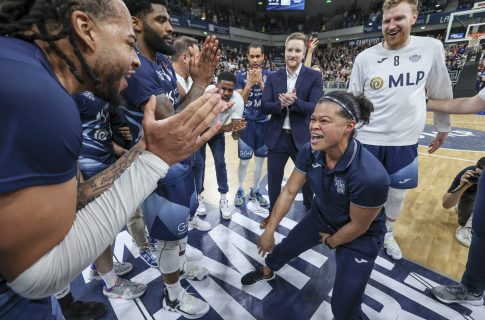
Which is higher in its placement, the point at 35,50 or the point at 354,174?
the point at 35,50

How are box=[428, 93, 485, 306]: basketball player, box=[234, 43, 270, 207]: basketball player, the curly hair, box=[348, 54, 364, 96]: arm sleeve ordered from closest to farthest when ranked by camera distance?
the curly hair → box=[428, 93, 485, 306]: basketball player → box=[348, 54, 364, 96]: arm sleeve → box=[234, 43, 270, 207]: basketball player

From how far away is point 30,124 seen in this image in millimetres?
584

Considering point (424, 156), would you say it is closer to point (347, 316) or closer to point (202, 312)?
Result: point (347, 316)

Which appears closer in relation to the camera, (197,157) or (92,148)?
(92,148)

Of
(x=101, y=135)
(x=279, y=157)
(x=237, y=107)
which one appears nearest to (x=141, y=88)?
(x=101, y=135)

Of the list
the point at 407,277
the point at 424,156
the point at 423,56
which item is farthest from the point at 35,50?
the point at 424,156

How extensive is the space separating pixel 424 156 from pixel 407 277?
4.28 m

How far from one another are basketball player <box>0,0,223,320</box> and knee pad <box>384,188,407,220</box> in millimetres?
2313

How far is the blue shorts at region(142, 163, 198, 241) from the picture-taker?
173 centimetres

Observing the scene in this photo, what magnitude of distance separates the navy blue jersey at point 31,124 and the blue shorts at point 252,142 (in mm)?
3176

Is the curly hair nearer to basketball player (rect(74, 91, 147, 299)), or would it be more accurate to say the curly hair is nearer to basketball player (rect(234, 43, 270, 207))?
basketball player (rect(74, 91, 147, 299))

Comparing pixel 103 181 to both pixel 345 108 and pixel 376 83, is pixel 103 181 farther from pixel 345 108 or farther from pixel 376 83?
pixel 376 83

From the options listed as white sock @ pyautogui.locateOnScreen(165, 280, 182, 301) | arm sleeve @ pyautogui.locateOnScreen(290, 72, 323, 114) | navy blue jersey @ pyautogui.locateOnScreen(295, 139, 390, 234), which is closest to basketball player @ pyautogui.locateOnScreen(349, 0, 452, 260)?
arm sleeve @ pyautogui.locateOnScreen(290, 72, 323, 114)

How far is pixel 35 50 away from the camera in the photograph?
0.70 metres
